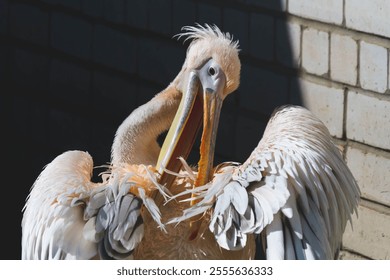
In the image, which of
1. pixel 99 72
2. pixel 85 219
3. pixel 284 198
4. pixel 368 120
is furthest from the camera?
pixel 99 72

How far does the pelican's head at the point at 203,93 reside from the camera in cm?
525

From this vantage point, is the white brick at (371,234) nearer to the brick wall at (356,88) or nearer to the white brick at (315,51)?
the brick wall at (356,88)

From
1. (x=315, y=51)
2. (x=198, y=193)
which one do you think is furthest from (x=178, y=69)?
(x=198, y=193)

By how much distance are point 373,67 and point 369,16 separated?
0.24 metres

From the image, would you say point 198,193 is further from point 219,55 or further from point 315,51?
point 315,51

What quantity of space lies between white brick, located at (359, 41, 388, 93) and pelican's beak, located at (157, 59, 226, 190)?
0.99 m

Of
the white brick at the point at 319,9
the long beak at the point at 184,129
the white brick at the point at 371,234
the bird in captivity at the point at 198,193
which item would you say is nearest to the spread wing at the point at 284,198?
the bird in captivity at the point at 198,193

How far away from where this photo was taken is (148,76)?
7.21 meters

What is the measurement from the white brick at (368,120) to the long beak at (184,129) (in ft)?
3.51

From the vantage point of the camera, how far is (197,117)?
534cm

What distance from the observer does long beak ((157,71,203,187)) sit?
522cm

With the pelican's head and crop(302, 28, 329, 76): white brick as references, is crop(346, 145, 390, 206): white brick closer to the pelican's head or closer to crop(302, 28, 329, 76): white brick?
crop(302, 28, 329, 76): white brick

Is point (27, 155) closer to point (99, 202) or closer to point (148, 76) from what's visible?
point (148, 76)
